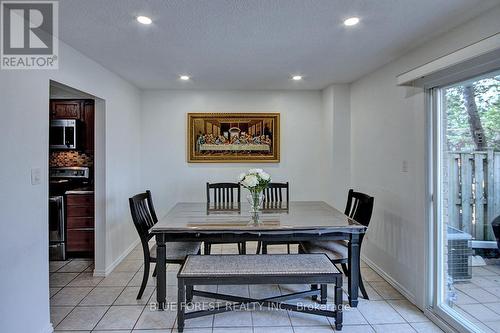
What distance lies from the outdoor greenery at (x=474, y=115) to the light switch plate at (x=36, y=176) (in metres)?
3.18

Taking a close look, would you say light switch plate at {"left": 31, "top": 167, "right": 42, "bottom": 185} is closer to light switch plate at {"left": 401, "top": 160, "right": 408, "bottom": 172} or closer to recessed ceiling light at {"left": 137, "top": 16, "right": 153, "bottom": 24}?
recessed ceiling light at {"left": 137, "top": 16, "right": 153, "bottom": 24}

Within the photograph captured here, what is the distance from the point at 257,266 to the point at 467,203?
5.56 ft

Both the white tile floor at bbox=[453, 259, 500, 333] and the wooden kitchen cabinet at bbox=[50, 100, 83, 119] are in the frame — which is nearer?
the white tile floor at bbox=[453, 259, 500, 333]

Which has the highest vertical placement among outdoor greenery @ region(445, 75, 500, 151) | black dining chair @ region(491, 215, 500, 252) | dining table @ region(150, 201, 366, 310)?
outdoor greenery @ region(445, 75, 500, 151)

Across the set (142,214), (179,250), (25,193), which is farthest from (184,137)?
(25,193)

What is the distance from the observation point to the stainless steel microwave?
4.08m

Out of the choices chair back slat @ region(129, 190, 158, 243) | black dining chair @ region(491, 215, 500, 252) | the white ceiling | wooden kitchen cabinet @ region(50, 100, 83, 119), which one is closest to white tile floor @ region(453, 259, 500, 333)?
black dining chair @ region(491, 215, 500, 252)

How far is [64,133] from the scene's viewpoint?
409cm

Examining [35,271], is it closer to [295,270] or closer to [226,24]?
[295,270]

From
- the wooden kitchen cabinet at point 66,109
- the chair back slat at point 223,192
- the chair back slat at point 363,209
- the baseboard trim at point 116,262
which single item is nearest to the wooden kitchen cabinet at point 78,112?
the wooden kitchen cabinet at point 66,109

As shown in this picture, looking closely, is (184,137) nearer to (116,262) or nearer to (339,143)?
(116,262)

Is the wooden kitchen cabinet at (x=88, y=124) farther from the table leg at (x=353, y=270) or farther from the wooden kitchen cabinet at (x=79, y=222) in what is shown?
the table leg at (x=353, y=270)

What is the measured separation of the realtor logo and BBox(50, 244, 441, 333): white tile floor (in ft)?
6.61

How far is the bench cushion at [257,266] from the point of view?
2.36 m
